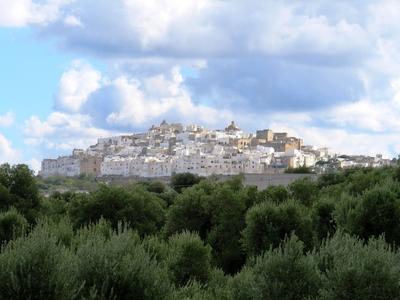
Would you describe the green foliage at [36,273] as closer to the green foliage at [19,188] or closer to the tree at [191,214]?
the tree at [191,214]

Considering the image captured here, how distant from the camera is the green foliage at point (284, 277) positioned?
13906mm

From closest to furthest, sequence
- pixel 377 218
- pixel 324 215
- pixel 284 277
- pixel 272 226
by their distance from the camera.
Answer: pixel 284 277
pixel 377 218
pixel 272 226
pixel 324 215

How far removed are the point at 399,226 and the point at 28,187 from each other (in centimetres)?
2092

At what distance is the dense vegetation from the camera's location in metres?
11.6

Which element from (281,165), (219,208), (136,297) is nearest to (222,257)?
(219,208)

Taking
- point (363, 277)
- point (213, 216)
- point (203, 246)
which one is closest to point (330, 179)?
point (213, 216)

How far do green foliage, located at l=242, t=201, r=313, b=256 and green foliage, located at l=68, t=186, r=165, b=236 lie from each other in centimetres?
971

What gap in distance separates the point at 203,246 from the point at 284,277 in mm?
9140

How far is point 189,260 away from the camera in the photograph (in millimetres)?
22344

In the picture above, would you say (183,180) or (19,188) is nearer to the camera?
(19,188)

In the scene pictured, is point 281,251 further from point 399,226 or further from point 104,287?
point 399,226

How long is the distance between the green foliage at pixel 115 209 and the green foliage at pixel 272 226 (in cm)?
971

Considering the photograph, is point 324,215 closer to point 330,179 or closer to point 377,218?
point 377,218

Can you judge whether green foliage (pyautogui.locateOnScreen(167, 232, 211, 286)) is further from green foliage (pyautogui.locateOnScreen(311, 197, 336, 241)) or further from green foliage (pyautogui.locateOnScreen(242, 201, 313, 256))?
green foliage (pyautogui.locateOnScreen(311, 197, 336, 241))
